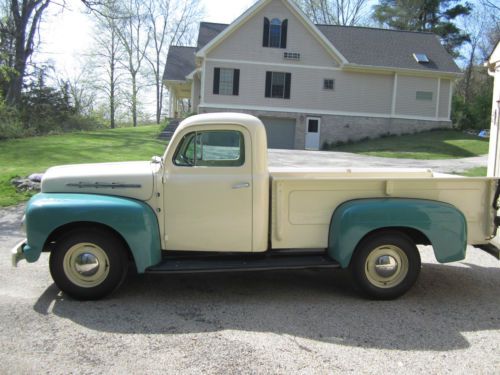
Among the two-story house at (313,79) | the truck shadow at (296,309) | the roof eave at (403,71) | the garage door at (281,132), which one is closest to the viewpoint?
the truck shadow at (296,309)

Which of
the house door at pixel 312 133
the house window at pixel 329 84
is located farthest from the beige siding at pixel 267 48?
the house door at pixel 312 133

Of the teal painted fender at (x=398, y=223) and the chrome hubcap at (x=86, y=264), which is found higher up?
the teal painted fender at (x=398, y=223)

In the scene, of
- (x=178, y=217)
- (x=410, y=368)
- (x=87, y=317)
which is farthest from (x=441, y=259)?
(x=87, y=317)

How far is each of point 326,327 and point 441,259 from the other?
1597 mm

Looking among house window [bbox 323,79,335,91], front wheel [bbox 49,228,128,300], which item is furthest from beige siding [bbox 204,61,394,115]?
front wheel [bbox 49,228,128,300]

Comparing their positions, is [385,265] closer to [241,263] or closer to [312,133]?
[241,263]

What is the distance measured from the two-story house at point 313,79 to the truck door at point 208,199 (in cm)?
2458

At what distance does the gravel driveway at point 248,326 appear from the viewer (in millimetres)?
3922

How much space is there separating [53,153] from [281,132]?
15.7m

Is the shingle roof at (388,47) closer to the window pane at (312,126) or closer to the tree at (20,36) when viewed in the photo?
the window pane at (312,126)

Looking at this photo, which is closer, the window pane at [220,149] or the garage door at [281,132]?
the window pane at [220,149]

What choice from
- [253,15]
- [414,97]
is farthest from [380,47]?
[253,15]

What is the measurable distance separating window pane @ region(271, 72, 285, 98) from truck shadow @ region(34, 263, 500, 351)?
24.8m

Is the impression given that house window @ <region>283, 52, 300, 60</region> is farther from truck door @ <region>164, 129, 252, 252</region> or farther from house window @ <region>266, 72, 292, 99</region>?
truck door @ <region>164, 129, 252, 252</region>
